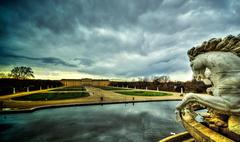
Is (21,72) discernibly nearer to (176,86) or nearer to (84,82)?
(84,82)

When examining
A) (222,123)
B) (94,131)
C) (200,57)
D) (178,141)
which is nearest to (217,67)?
(200,57)

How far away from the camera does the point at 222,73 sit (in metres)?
2.01

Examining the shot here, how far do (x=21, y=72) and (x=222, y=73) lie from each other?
7781 cm

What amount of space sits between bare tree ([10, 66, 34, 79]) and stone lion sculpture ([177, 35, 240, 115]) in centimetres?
7489

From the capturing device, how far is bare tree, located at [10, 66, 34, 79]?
213ft

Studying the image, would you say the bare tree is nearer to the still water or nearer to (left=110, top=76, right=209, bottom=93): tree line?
(left=110, top=76, right=209, bottom=93): tree line

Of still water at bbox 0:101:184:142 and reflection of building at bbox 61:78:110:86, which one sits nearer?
still water at bbox 0:101:184:142

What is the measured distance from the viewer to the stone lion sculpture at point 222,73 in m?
1.90

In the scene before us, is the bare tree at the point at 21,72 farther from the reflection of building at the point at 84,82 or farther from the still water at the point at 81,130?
the still water at the point at 81,130

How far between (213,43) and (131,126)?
660 cm

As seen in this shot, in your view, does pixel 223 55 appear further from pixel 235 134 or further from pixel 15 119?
pixel 15 119

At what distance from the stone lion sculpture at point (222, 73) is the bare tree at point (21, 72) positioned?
2948 inches

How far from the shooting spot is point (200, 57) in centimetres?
232

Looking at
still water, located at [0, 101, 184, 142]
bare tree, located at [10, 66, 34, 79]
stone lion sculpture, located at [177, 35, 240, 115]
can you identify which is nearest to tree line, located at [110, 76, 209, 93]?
still water, located at [0, 101, 184, 142]
